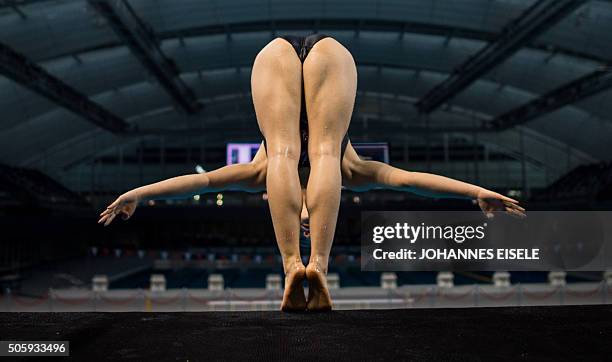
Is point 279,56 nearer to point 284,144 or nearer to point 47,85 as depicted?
point 284,144

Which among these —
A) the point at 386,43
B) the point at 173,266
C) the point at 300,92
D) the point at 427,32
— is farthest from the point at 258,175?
the point at 173,266

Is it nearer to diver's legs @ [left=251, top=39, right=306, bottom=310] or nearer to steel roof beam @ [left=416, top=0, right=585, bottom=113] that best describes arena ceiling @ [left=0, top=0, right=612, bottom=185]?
steel roof beam @ [left=416, top=0, right=585, bottom=113]

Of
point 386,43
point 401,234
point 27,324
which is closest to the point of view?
point 27,324

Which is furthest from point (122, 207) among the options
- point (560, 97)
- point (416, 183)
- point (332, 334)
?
point (560, 97)

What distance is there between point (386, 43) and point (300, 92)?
1838cm

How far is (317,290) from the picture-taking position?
286cm

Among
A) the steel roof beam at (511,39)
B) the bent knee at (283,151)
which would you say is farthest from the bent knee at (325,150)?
the steel roof beam at (511,39)

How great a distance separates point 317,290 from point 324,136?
966 millimetres

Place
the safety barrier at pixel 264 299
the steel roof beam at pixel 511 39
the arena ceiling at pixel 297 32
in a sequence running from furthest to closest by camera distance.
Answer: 1. the arena ceiling at pixel 297 32
2. the steel roof beam at pixel 511 39
3. the safety barrier at pixel 264 299

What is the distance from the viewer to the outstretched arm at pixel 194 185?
287cm

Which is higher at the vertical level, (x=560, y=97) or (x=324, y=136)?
(x=560, y=97)

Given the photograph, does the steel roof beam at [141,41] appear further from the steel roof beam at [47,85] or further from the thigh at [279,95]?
the thigh at [279,95]

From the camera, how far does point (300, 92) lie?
3.22 metres

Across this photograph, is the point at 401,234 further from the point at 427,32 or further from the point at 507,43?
the point at 427,32
